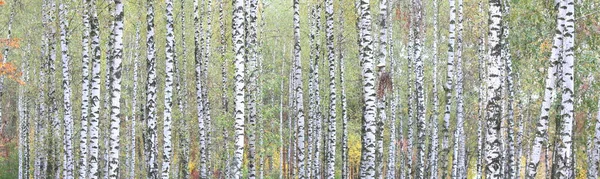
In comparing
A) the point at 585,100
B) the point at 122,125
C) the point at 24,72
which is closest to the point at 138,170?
the point at 122,125

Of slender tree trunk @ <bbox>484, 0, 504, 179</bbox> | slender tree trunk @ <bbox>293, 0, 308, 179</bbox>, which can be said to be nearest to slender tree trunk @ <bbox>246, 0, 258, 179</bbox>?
slender tree trunk @ <bbox>293, 0, 308, 179</bbox>

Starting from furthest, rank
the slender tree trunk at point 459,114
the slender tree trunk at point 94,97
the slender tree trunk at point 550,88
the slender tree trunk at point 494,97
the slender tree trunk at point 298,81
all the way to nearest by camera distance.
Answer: the slender tree trunk at point 459,114, the slender tree trunk at point 298,81, the slender tree trunk at point 550,88, the slender tree trunk at point 94,97, the slender tree trunk at point 494,97

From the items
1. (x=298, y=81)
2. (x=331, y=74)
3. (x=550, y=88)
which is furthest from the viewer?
(x=298, y=81)

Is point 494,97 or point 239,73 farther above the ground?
point 239,73

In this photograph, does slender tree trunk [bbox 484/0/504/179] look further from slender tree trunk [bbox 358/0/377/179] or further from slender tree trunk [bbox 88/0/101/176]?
slender tree trunk [bbox 88/0/101/176]

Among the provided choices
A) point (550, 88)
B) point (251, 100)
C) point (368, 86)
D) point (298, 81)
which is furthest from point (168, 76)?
point (550, 88)

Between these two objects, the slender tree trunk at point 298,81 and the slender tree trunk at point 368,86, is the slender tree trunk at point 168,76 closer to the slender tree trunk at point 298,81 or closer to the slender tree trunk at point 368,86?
the slender tree trunk at point 298,81

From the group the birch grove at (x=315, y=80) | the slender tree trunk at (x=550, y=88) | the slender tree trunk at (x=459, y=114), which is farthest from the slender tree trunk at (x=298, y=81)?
the slender tree trunk at (x=550, y=88)

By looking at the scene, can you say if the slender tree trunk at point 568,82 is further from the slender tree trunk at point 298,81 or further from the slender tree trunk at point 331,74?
the slender tree trunk at point 298,81

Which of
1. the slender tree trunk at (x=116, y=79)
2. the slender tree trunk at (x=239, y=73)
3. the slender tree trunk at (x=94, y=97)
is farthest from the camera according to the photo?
the slender tree trunk at (x=239, y=73)

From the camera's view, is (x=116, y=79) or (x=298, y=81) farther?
(x=298, y=81)

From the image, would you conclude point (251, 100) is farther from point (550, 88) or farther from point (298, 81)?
point (550, 88)

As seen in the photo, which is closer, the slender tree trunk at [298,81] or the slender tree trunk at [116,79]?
the slender tree trunk at [116,79]

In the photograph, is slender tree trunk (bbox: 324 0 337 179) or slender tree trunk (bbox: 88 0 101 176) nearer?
slender tree trunk (bbox: 88 0 101 176)
